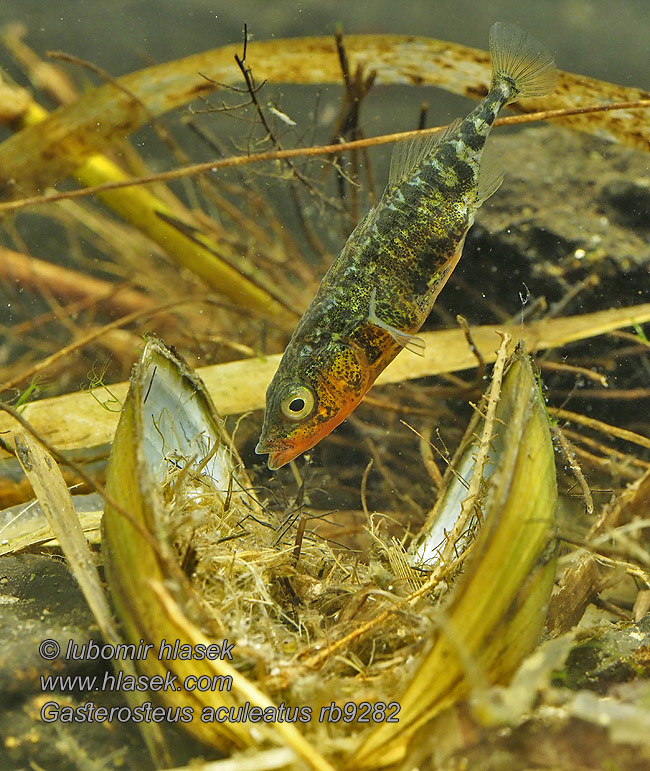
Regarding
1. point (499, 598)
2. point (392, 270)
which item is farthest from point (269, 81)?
point (499, 598)

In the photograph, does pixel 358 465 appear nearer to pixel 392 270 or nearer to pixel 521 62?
pixel 392 270

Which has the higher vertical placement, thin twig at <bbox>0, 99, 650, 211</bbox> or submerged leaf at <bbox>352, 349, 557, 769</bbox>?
thin twig at <bbox>0, 99, 650, 211</bbox>

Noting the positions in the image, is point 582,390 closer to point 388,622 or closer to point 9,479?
point 388,622

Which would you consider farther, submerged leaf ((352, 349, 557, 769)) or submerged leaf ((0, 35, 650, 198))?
submerged leaf ((0, 35, 650, 198))

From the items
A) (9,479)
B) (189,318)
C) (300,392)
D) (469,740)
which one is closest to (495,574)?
(469,740)

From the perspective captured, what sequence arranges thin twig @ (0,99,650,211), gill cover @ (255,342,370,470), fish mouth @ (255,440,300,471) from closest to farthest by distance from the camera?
gill cover @ (255,342,370,470) < fish mouth @ (255,440,300,471) < thin twig @ (0,99,650,211)

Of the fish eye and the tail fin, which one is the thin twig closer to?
the tail fin

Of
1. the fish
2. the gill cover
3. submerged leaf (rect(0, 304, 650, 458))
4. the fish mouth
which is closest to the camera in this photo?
the fish

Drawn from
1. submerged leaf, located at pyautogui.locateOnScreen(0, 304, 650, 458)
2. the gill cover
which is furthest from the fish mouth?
submerged leaf, located at pyautogui.locateOnScreen(0, 304, 650, 458)

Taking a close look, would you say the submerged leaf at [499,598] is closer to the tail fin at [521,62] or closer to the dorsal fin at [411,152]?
the dorsal fin at [411,152]
